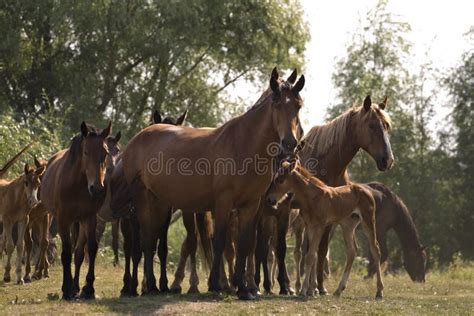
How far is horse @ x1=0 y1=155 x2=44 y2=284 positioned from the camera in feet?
48.6

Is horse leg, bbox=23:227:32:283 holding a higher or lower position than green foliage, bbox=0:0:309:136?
lower

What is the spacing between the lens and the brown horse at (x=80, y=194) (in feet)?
36.6

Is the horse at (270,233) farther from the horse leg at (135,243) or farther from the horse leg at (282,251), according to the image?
the horse leg at (135,243)

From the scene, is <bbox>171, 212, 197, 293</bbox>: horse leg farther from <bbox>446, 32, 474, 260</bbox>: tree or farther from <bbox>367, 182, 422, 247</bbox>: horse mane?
<bbox>446, 32, 474, 260</bbox>: tree

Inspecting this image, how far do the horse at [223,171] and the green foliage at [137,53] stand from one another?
1517cm

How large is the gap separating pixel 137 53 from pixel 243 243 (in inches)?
753

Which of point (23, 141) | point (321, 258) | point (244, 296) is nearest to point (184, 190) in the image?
point (244, 296)

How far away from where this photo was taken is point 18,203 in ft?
50.1

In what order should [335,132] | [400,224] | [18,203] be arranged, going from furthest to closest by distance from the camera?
[400,224] → [18,203] → [335,132]

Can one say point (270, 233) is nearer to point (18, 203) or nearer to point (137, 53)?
point (18, 203)

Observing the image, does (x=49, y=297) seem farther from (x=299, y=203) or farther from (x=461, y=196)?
(x=461, y=196)

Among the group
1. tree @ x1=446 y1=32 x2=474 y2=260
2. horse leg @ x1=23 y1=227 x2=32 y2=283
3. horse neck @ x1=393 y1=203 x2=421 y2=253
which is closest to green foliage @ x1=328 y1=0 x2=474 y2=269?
tree @ x1=446 y1=32 x2=474 y2=260

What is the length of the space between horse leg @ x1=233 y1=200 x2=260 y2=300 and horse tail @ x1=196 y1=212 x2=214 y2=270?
178cm

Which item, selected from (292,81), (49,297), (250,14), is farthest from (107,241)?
(292,81)
